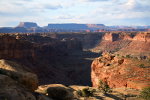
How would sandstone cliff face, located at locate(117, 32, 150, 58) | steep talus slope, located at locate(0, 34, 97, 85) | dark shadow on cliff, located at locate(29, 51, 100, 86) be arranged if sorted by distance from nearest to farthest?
1. steep talus slope, located at locate(0, 34, 97, 85)
2. dark shadow on cliff, located at locate(29, 51, 100, 86)
3. sandstone cliff face, located at locate(117, 32, 150, 58)

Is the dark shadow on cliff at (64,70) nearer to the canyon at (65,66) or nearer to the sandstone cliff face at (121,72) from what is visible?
the canyon at (65,66)

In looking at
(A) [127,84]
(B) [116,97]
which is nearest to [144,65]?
(A) [127,84]

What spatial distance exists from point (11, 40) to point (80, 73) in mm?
23413

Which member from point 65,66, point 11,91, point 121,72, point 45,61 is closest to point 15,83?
point 11,91

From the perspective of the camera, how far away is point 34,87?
59.7 feet

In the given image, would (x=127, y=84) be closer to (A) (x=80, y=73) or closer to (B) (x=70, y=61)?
(A) (x=80, y=73)

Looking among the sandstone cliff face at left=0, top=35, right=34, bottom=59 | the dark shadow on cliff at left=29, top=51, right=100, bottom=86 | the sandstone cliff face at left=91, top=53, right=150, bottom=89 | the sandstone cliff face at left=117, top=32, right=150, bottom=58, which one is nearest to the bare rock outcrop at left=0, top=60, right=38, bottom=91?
the sandstone cliff face at left=91, top=53, right=150, bottom=89

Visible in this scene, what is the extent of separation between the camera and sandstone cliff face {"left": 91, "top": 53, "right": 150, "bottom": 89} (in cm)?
3388

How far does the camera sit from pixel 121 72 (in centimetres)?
3784

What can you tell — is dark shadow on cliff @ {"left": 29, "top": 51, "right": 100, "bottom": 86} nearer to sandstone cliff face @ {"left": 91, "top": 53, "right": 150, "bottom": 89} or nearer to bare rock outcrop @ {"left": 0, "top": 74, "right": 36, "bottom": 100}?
sandstone cliff face @ {"left": 91, "top": 53, "right": 150, "bottom": 89}

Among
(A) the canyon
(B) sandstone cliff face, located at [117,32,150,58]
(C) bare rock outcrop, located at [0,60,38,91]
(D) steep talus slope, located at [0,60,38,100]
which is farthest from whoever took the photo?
(B) sandstone cliff face, located at [117,32,150,58]

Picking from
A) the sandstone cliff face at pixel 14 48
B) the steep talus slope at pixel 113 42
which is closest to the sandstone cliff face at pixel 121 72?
the sandstone cliff face at pixel 14 48

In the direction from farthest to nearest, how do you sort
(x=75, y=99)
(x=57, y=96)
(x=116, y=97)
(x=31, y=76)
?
(x=116, y=97) → (x=75, y=99) → (x=57, y=96) → (x=31, y=76)

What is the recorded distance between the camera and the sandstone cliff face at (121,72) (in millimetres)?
33875
